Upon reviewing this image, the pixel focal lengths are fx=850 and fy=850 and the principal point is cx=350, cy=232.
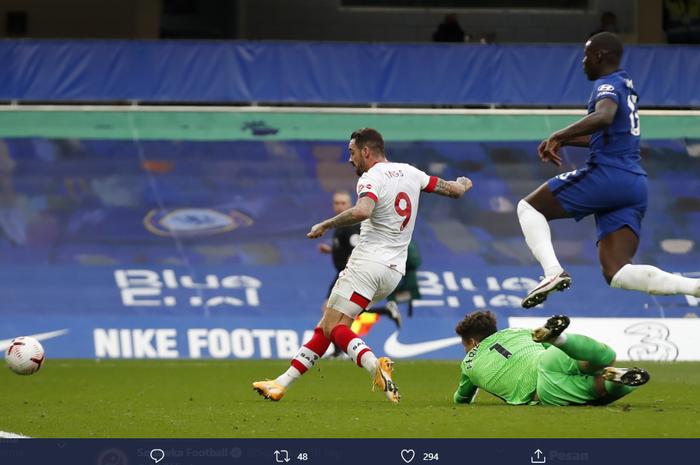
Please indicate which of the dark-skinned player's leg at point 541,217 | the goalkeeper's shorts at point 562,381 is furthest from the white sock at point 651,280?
the goalkeeper's shorts at point 562,381

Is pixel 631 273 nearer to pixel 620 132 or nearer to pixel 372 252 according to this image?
pixel 620 132

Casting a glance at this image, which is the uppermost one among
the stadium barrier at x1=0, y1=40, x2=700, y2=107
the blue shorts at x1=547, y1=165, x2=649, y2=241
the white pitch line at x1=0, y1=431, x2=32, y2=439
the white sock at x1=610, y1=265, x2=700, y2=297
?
the blue shorts at x1=547, y1=165, x2=649, y2=241

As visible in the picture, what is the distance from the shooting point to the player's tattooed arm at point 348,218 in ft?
18.3

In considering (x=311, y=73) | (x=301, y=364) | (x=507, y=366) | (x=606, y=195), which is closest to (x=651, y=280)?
(x=606, y=195)

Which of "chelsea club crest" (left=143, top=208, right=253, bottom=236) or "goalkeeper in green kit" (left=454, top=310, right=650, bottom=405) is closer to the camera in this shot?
"goalkeeper in green kit" (left=454, top=310, right=650, bottom=405)

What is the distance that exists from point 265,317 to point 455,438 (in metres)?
8.42

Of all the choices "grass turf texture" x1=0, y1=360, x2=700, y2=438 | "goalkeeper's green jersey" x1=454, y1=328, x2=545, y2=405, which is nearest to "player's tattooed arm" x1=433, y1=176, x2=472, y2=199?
"goalkeeper's green jersey" x1=454, y1=328, x2=545, y2=405

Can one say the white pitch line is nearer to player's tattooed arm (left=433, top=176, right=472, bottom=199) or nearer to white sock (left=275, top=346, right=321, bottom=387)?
white sock (left=275, top=346, right=321, bottom=387)

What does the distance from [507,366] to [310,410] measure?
1.33 meters

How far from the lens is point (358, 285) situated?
20.2 ft

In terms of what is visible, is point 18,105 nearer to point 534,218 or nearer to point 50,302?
point 50,302

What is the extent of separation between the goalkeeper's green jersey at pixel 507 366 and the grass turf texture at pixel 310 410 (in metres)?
0.15

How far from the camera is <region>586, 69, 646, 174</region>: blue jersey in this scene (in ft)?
Answer: 17.3

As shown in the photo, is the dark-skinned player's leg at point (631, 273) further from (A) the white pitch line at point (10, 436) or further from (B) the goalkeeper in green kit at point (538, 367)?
(A) the white pitch line at point (10, 436)
